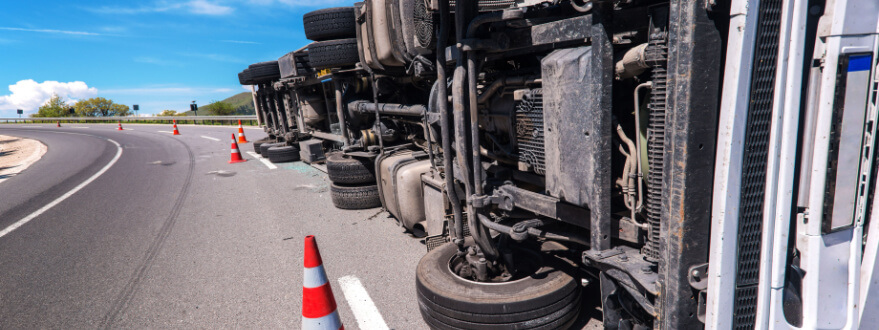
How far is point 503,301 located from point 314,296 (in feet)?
3.47

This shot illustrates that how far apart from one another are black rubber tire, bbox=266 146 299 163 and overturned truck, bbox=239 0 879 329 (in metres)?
8.20

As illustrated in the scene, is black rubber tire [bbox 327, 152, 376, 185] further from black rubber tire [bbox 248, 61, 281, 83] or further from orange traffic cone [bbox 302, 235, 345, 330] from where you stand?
black rubber tire [bbox 248, 61, 281, 83]

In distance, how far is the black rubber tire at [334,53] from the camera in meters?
6.68

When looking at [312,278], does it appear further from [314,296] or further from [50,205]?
[50,205]

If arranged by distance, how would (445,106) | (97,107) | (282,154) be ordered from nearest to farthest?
(445,106)
(282,154)
(97,107)

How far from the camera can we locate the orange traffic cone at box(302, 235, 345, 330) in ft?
8.33

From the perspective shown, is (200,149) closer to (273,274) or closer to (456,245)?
(273,274)

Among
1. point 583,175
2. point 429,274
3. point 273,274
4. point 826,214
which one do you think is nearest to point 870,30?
point 826,214

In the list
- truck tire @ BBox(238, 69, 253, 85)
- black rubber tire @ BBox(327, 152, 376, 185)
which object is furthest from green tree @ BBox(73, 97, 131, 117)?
black rubber tire @ BBox(327, 152, 376, 185)

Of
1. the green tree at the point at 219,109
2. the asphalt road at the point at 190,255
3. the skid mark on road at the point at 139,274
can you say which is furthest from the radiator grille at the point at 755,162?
the green tree at the point at 219,109

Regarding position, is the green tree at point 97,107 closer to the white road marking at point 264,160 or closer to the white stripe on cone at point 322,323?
the white road marking at point 264,160

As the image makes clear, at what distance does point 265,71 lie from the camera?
11.5 m

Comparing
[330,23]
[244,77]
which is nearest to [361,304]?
[330,23]

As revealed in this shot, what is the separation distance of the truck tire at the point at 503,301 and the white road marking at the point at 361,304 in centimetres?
45
